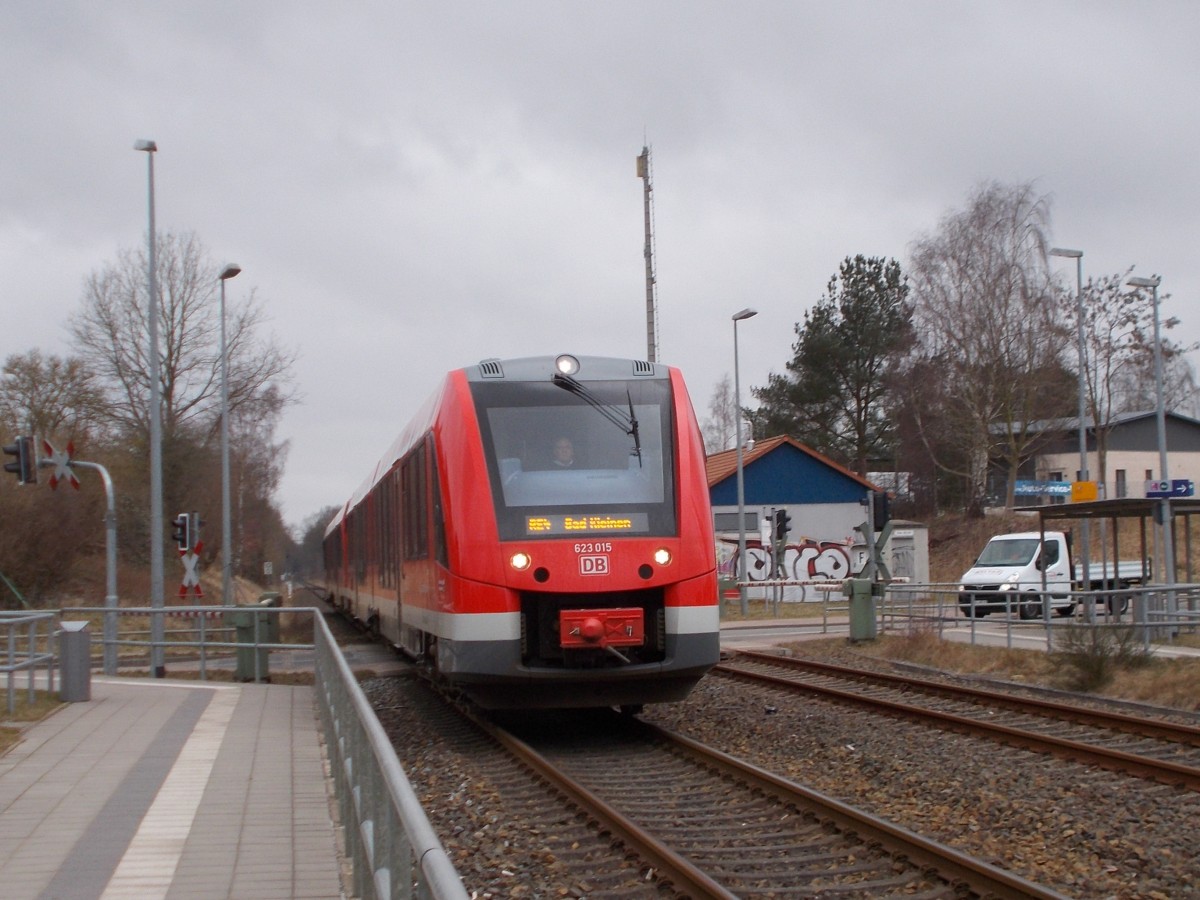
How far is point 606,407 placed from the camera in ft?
38.2

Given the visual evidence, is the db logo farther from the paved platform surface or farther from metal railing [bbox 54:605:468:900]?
the paved platform surface

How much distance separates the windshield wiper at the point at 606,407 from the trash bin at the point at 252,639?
22.5ft

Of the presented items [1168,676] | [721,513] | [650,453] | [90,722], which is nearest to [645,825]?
[650,453]

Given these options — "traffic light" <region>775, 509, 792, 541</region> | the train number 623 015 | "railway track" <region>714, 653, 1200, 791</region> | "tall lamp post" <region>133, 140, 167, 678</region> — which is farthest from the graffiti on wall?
the train number 623 015

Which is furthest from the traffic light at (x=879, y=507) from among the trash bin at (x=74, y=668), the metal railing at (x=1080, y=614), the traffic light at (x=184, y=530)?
the trash bin at (x=74, y=668)

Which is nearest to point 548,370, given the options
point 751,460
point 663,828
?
point 663,828

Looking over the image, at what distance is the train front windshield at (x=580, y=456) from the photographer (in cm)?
1094

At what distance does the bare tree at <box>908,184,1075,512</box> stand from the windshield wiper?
4185 cm

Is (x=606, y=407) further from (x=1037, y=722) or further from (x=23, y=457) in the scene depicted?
(x=23, y=457)

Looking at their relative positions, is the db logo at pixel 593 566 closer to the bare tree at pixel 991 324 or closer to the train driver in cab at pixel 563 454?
the train driver in cab at pixel 563 454

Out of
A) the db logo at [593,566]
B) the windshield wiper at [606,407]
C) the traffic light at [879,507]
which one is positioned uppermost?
the windshield wiper at [606,407]

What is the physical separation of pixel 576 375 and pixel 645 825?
4734mm

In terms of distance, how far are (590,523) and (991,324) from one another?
142ft

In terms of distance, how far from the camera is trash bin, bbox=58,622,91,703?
13.8 metres
